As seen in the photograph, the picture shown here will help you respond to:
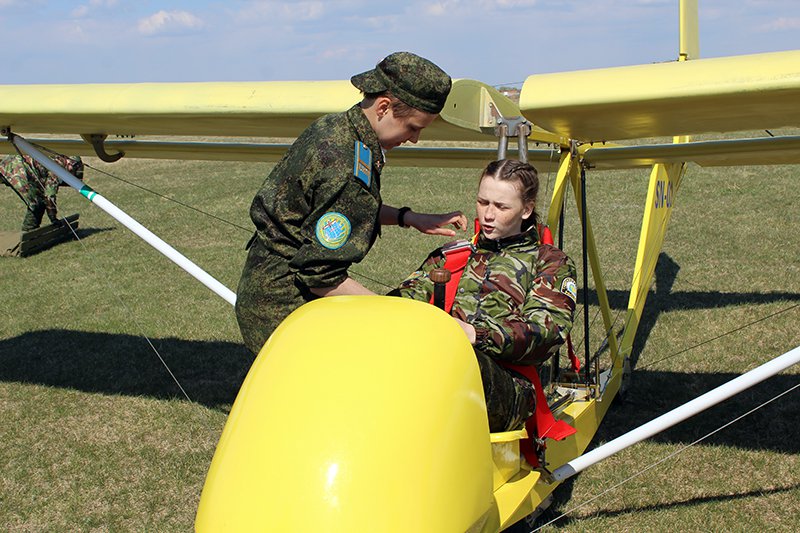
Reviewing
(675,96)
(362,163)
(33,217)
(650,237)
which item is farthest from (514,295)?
(33,217)

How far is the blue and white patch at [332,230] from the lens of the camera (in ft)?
8.87

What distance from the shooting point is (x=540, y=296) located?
115 inches

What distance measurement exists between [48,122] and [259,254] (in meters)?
2.56

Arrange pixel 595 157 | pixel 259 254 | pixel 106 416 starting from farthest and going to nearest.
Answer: pixel 106 416 < pixel 595 157 < pixel 259 254

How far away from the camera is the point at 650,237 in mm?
6000

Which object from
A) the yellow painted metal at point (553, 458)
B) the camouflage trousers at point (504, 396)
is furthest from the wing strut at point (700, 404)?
the camouflage trousers at point (504, 396)

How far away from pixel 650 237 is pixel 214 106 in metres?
3.40

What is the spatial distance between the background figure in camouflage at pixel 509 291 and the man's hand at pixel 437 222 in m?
0.11

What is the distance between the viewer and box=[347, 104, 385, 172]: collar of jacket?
2.95 metres

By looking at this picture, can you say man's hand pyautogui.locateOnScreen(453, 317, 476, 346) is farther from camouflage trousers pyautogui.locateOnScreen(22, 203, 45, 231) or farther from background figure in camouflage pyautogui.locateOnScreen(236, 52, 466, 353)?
camouflage trousers pyautogui.locateOnScreen(22, 203, 45, 231)

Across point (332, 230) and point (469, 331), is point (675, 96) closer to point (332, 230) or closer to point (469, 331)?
point (469, 331)

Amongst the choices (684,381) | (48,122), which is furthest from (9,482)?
(684,381)

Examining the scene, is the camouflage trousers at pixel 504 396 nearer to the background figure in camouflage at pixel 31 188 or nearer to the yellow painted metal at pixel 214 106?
the yellow painted metal at pixel 214 106

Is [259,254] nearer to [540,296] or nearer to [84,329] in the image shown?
[540,296]
